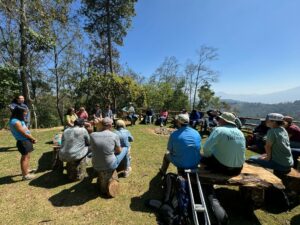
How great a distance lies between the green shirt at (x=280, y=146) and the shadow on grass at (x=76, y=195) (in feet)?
10.8

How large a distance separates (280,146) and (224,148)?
46.9 inches

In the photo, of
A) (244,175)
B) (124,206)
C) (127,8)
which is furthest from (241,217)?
(127,8)

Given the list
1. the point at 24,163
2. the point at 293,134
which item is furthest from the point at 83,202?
the point at 293,134

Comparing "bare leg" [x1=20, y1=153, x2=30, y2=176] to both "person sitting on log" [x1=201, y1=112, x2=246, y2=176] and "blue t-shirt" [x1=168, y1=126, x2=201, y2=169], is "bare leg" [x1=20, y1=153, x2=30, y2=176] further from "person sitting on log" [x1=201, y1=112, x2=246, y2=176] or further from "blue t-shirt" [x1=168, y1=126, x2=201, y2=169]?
"person sitting on log" [x1=201, y1=112, x2=246, y2=176]

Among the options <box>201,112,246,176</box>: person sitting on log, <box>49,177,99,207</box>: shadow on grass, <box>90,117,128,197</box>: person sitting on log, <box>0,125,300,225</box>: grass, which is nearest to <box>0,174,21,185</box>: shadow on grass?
<box>0,125,300,225</box>: grass

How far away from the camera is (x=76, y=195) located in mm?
3746

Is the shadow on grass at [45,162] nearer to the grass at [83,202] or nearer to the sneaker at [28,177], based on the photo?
the grass at [83,202]

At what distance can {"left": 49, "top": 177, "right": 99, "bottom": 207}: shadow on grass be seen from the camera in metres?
3.51

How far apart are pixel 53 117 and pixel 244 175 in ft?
77.3

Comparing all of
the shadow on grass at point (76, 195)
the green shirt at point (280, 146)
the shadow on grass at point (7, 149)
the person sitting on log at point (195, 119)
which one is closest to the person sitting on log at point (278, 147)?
the green shirt at point (280, 146)

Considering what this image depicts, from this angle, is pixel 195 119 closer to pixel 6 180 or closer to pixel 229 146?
pixel 229 146

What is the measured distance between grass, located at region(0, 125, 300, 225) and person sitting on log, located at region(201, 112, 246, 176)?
0.78 m

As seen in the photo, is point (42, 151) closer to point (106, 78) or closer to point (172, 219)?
point (172, 219)

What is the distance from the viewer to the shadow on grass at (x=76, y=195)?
3.51m
